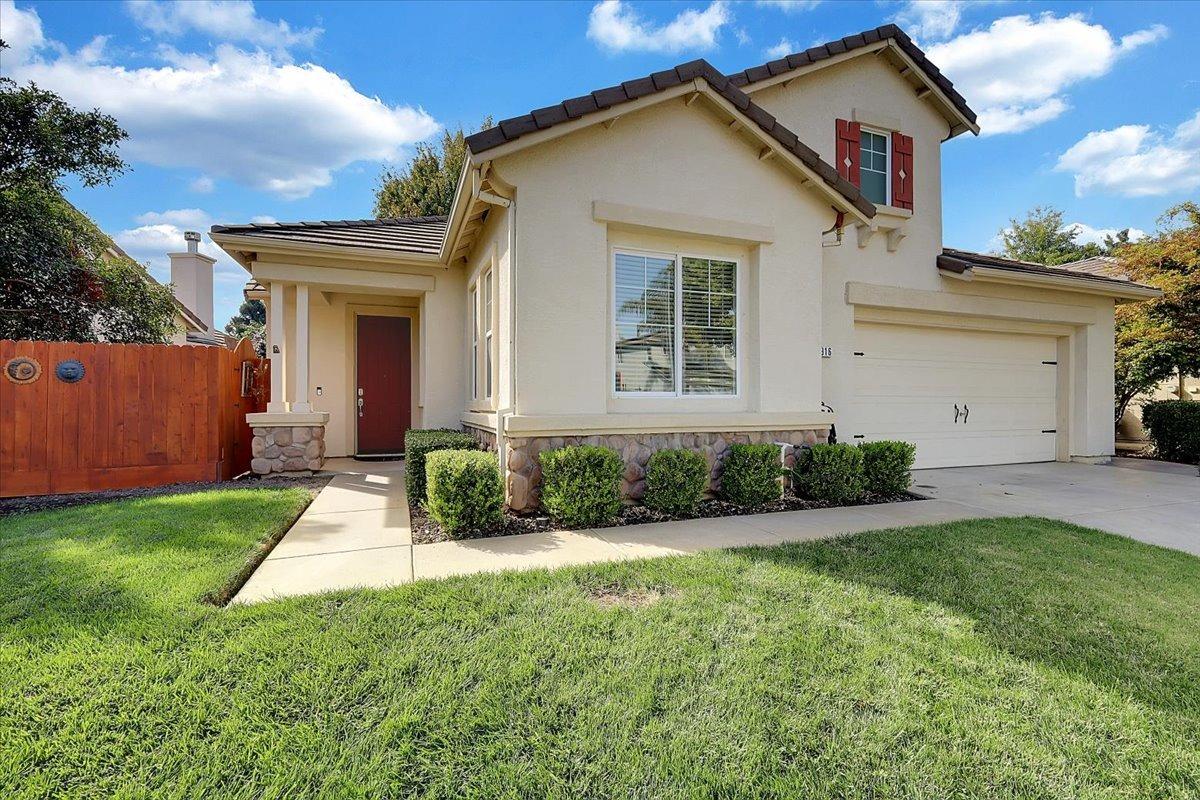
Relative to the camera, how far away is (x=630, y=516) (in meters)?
5.77

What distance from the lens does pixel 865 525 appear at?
549cm

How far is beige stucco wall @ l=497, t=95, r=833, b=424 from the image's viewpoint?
5.66 metres

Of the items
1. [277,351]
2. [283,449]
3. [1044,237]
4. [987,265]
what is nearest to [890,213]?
[987,265]

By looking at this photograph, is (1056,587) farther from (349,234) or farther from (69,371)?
(69,371)

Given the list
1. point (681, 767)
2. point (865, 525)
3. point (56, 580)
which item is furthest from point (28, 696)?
point (865, 525)

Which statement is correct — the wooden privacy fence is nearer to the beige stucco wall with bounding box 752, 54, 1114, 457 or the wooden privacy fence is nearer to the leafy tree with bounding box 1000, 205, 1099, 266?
the beige stucco wall with bounding box 752, 54, 1114, 457

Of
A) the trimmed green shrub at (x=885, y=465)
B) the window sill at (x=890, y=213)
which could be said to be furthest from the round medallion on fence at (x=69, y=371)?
the window sill at (x=890, y=213)

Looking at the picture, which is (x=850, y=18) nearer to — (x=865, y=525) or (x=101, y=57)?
(x=865, y=525)

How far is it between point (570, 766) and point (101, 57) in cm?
1351

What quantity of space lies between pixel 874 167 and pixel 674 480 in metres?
7.26

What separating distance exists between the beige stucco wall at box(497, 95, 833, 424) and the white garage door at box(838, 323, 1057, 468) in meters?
2.70

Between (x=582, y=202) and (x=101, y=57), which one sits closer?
(x=582, y=202)

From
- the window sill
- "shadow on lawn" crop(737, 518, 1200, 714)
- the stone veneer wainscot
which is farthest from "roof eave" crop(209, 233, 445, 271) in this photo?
the window sill

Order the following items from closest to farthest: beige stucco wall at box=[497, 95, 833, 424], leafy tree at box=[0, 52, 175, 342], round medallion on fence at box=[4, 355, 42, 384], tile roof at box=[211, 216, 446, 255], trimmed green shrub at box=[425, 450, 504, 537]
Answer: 1. trimmed green shrub at box=[425, 450, 504, 537]
2. beige stucco wall at box=[497, 95, 833, 424]
3. round medallion on fence at box=[4, 355, 42, 384]
4. tile roof at box=[211, 216, 446, 255]
5. leafy tree at box=[0, 52, 175, 342]
